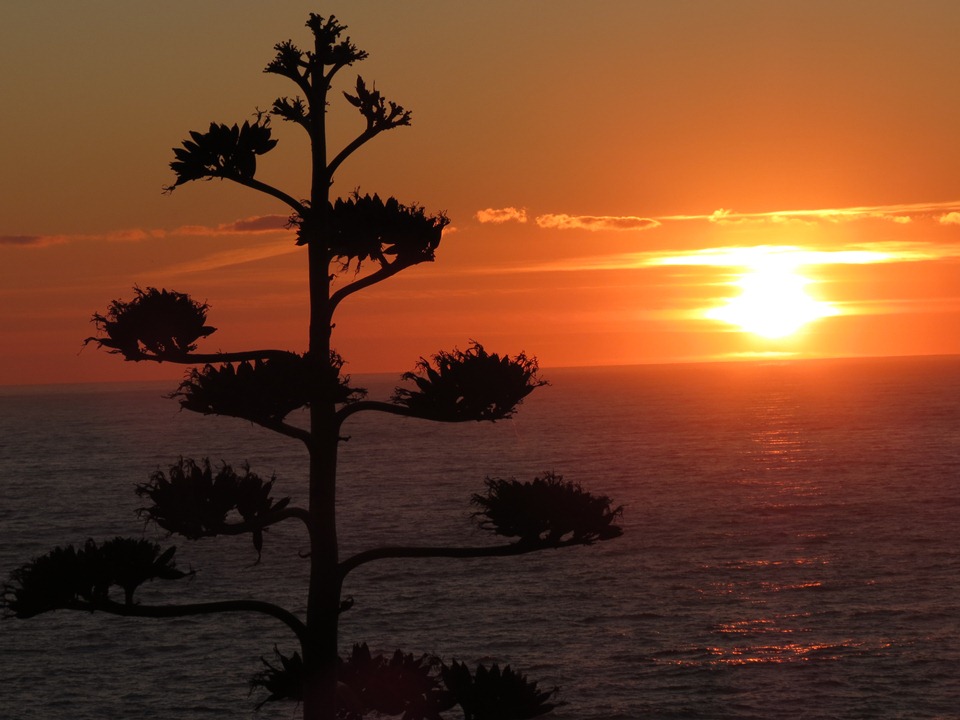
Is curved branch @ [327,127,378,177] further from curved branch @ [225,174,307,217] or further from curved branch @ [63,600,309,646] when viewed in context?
curved branch @ [63,600,309,646]

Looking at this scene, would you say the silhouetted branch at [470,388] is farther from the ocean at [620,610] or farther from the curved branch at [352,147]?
the ocean at [620,610]

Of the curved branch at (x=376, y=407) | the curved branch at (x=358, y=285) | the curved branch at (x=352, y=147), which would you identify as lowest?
the curved branch at (x=376, y=407)

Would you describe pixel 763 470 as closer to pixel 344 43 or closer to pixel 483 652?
pixel 483 652

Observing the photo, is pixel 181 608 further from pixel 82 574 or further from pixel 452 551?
pixel 452 551

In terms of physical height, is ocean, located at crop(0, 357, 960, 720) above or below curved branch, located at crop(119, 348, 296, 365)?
below

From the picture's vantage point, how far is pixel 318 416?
1836 centimetres

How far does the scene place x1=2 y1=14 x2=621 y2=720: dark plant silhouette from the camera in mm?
17266

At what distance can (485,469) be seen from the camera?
163000 millimetres

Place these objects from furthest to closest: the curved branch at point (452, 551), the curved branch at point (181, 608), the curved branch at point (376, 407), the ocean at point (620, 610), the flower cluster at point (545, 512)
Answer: the ocean at point (620, 610)
the flower cluster at point (545, 512)
the curved branch at point (452, 551)
the curved branch at point (376, 407)
the curved branch at point (181, 608)

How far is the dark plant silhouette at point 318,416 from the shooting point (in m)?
17.3

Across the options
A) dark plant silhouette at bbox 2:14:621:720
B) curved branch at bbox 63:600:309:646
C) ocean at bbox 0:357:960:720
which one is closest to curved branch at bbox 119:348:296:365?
dark plant silhouette at bbox 2:14:621:720

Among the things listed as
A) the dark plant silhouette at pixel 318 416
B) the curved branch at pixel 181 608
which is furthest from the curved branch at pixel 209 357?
the curved branch at pixel 181 608

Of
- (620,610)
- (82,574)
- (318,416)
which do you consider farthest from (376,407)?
(620,610)

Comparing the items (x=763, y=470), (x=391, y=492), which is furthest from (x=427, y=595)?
(x=763, y=470)
